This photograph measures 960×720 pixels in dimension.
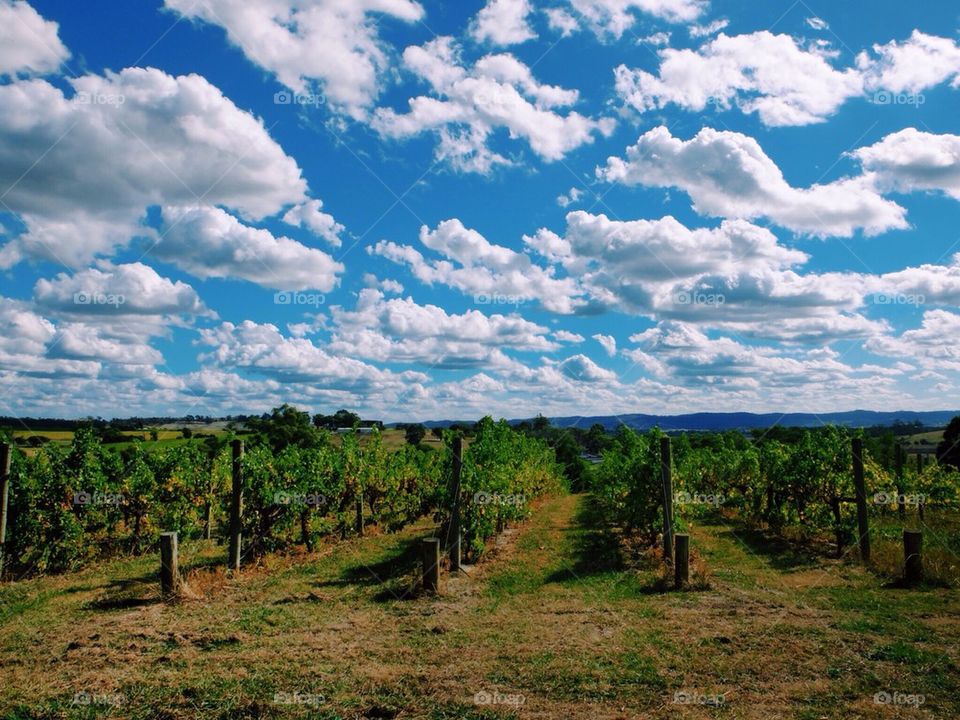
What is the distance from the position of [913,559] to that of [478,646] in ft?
26.3

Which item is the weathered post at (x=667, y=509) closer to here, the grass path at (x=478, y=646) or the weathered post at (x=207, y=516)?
the grass path at (x=478, y=646)

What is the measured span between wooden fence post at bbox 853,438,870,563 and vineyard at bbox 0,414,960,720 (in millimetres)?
60

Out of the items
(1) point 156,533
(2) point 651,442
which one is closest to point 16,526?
(1) point 156,533

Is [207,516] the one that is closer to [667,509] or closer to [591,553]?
[591,553]

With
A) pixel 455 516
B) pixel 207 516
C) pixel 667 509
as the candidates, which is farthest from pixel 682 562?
pixel 207 516

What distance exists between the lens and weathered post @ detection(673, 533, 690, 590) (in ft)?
32.5

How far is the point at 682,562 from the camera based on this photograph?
10000mm

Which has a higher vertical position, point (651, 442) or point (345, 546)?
point (651, 442)

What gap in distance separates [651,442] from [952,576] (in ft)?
20.5

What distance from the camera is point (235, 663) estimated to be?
6.38 meters

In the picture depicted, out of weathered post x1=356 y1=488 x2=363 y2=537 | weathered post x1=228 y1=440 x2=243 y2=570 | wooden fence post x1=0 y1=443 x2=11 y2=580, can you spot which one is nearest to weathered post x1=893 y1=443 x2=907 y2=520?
weathered post x1=356 y1=488 x2=363 y2=537

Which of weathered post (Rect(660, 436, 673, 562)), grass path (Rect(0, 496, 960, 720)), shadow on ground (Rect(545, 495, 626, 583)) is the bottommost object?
shadow on ground (Rect(545, 495, 626, 583))

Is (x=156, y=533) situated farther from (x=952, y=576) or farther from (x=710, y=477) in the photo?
(x=710, y=477)

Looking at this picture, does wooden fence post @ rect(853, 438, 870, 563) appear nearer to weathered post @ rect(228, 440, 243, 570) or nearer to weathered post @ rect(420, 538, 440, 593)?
weathered post @ rect(420, 538, 440, 593)
